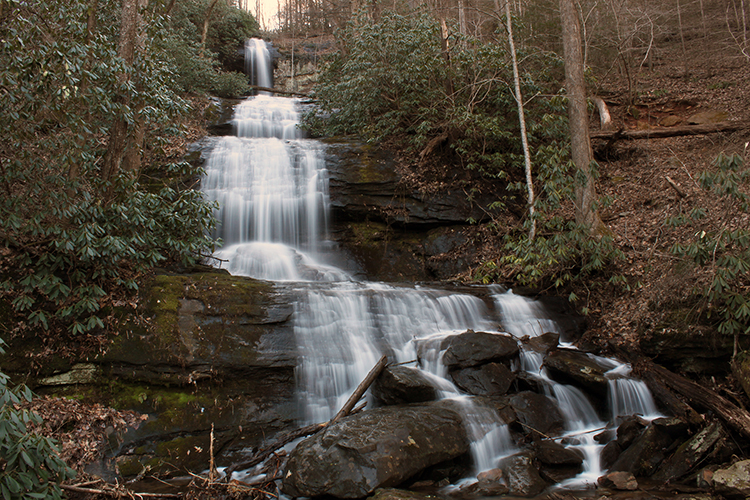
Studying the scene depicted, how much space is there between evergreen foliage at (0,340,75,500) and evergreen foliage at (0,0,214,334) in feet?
8.48

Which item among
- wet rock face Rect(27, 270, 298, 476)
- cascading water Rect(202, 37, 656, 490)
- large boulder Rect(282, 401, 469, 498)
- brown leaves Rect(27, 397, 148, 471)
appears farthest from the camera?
cascading water Rect(202, 37, 656, 490)

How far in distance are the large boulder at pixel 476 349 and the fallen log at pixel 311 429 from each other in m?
1.08

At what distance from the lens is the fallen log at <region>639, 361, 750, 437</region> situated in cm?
509

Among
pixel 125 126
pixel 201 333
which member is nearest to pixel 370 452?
pixel 201 333

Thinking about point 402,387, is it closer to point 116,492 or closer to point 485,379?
point 485,379

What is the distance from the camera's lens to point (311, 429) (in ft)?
19.2

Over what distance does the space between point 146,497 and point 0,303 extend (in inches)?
132

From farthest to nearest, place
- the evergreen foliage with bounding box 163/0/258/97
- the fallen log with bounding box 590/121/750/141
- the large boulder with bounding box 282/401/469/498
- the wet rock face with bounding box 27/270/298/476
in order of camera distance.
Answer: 1. the evergreen foliage with bounding box 163/0/258/97
2. the fallen log with bounding box 590/121/750/141
3. the wet rock face with bounding box 27/270/298/476
4. the large boulder with bounding box 282/401/469/498

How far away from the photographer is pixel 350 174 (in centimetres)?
1306

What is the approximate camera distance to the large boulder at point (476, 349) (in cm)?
663

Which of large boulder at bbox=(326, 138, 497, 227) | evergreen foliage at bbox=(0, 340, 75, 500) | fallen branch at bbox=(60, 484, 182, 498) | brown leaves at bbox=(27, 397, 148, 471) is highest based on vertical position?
large boulder at bbox=(326, 138, 497, 227)

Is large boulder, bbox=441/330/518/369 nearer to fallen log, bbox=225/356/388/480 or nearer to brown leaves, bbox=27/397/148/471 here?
fallen log, bbox=225/356/388/480

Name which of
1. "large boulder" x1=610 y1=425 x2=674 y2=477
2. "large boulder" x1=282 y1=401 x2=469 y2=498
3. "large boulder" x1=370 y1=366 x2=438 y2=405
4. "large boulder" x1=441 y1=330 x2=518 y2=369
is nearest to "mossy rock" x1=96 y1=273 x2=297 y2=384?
"large boulder" x1=370 y1=366 x2=438 y2=405

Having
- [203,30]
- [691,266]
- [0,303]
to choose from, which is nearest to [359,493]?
[0,303]
